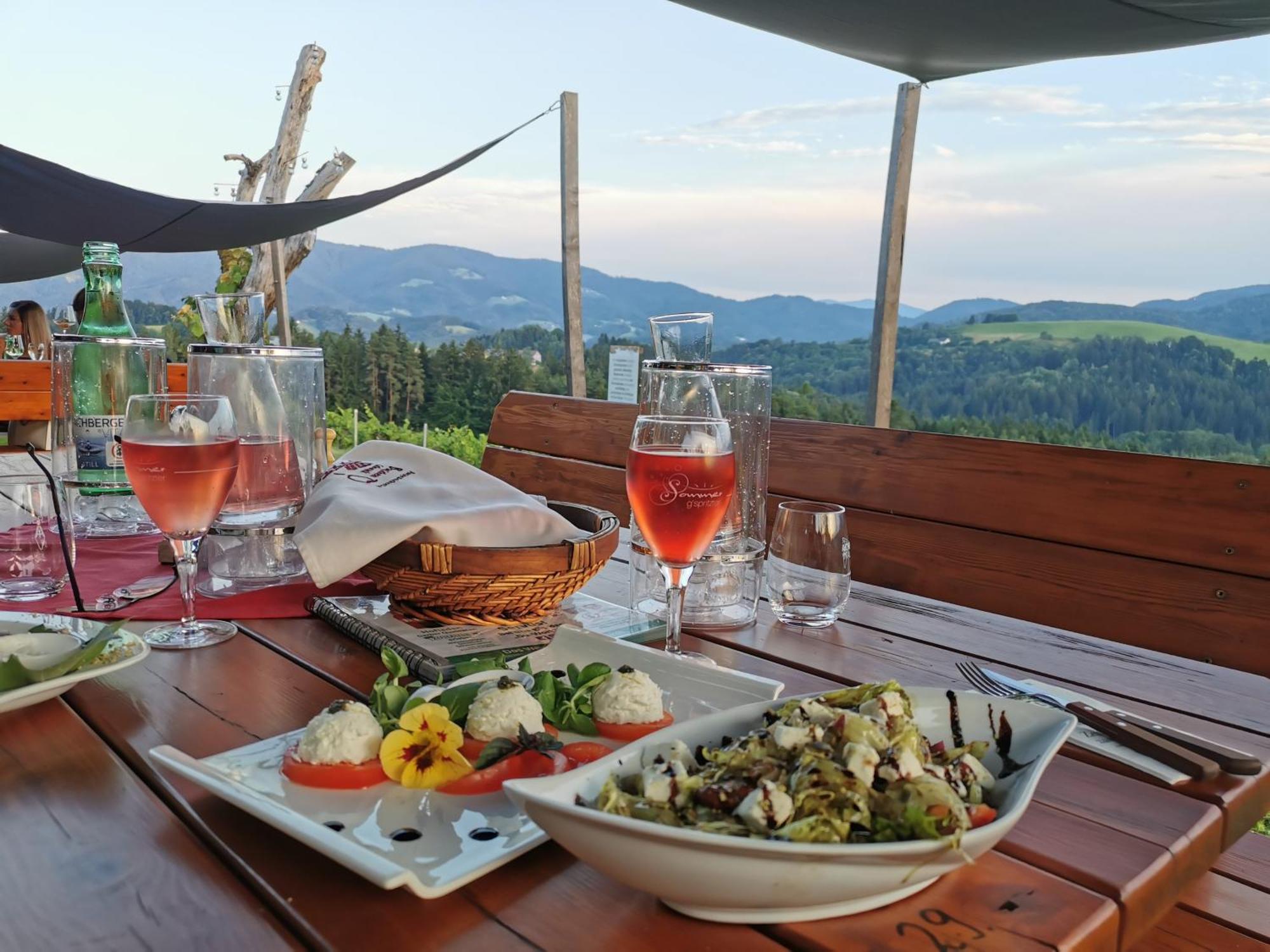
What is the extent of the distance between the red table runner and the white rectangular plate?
449 millimetres

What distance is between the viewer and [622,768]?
1.59 feet

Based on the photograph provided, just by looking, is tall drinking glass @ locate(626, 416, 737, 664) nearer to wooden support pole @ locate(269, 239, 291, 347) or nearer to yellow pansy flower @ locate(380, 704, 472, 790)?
yellow pansy flower @ locate(380, 704, 472, 790)

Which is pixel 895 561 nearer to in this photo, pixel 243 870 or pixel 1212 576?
pixel 1212 576

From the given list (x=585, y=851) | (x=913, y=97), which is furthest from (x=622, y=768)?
(x=913, y=97)

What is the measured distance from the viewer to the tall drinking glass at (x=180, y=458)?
0.81 meters

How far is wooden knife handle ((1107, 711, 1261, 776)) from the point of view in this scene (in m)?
0.64

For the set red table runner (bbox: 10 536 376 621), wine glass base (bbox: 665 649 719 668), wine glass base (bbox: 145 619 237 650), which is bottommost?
red table runner (bbox: 10 536 376 621)

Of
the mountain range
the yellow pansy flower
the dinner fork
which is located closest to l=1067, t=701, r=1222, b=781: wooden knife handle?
the dinner fork

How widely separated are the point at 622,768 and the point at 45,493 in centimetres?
84

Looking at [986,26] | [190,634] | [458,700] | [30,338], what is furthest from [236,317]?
[30,338]

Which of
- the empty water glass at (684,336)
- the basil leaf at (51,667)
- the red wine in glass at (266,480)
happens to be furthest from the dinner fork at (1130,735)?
the red wine in glass at (266,480)

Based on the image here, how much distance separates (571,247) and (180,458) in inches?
150

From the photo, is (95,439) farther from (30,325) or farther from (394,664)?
(30,325)

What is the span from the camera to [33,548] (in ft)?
3.41
